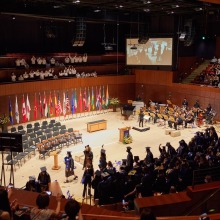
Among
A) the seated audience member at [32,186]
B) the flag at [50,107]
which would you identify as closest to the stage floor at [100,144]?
the flag at [50,107]

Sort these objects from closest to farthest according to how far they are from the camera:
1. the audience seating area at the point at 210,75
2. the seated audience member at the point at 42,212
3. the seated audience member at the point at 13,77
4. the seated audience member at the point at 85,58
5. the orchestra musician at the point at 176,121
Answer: the seated audience member at the point at 42,212
the orchestra musician at the point at 176,121
the seated audience member at the point at 13,77
the audience seating area at the point at 210,75
the seated audience member at the point at 85,58

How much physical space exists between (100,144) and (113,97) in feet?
32.2

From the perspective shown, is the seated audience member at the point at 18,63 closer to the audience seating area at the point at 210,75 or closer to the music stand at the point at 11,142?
the audience seating area at the point at 210,75

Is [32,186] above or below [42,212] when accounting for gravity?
below

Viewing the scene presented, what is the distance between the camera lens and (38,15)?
16.7m

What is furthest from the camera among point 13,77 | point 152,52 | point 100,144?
point 152,52

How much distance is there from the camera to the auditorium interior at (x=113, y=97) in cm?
999

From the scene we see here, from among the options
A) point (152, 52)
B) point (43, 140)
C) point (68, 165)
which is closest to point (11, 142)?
point (68, 165)

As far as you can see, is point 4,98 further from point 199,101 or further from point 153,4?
point 199,101

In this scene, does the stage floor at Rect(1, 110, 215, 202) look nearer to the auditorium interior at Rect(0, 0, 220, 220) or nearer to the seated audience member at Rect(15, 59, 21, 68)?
the auditorium interior at Rect(0, 0, 220, 220)

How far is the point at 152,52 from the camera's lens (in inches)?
1022

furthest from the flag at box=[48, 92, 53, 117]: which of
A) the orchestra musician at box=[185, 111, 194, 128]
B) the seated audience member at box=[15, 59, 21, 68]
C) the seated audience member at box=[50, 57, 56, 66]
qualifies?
the orchestra musician at box=[185, 111, 194, 128]

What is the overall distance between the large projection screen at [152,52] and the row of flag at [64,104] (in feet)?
12.7

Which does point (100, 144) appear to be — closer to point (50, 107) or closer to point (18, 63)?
point (50, 107)
